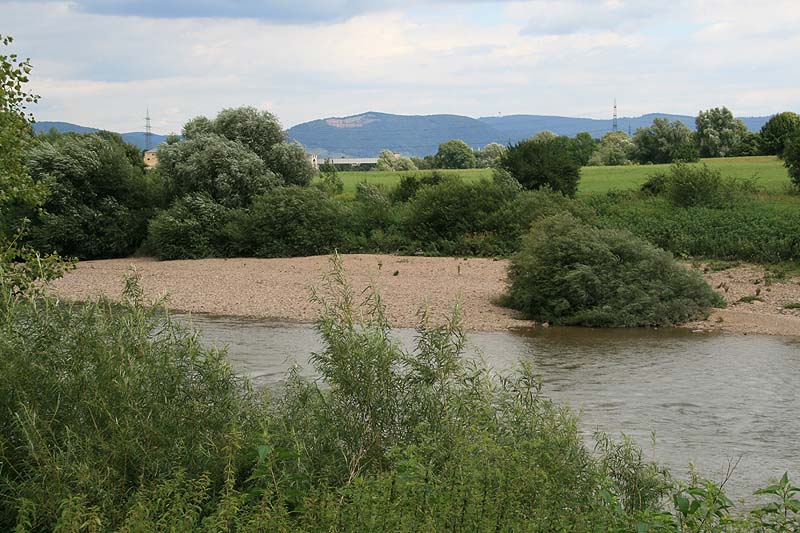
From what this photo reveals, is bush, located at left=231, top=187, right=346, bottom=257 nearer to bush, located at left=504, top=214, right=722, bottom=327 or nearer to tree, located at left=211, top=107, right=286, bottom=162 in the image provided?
tree, located at left=211, top=107, right=286, bottom=162

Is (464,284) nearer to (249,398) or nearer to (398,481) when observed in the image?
(249,398)

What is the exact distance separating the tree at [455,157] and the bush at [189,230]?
221 feet

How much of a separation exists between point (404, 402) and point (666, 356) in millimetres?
10202

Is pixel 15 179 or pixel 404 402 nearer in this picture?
pixel 404 402

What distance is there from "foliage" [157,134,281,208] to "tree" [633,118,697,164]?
140 feet

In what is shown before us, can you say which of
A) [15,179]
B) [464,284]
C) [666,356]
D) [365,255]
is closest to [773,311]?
[666,356]

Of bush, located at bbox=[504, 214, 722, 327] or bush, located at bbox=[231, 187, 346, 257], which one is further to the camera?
bush, located at bbox=[231, 187, 346, 257]

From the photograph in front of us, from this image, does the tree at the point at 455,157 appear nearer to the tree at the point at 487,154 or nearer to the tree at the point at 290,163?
the tree at the point at 487,154

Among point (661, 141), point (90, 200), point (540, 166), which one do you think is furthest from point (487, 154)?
point (90, 200)

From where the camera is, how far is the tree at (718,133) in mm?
71812

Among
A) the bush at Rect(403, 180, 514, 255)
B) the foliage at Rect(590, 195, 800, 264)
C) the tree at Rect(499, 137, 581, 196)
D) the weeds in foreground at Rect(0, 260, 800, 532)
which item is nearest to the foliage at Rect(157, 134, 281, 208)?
the bush at Rect(403, 180, 514, 255)

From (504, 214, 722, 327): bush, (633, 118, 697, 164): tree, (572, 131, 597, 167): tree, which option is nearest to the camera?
(504, 214, 722, 327): bush

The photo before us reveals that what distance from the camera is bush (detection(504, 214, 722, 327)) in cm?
1958

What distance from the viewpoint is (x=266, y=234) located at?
32.4 m
